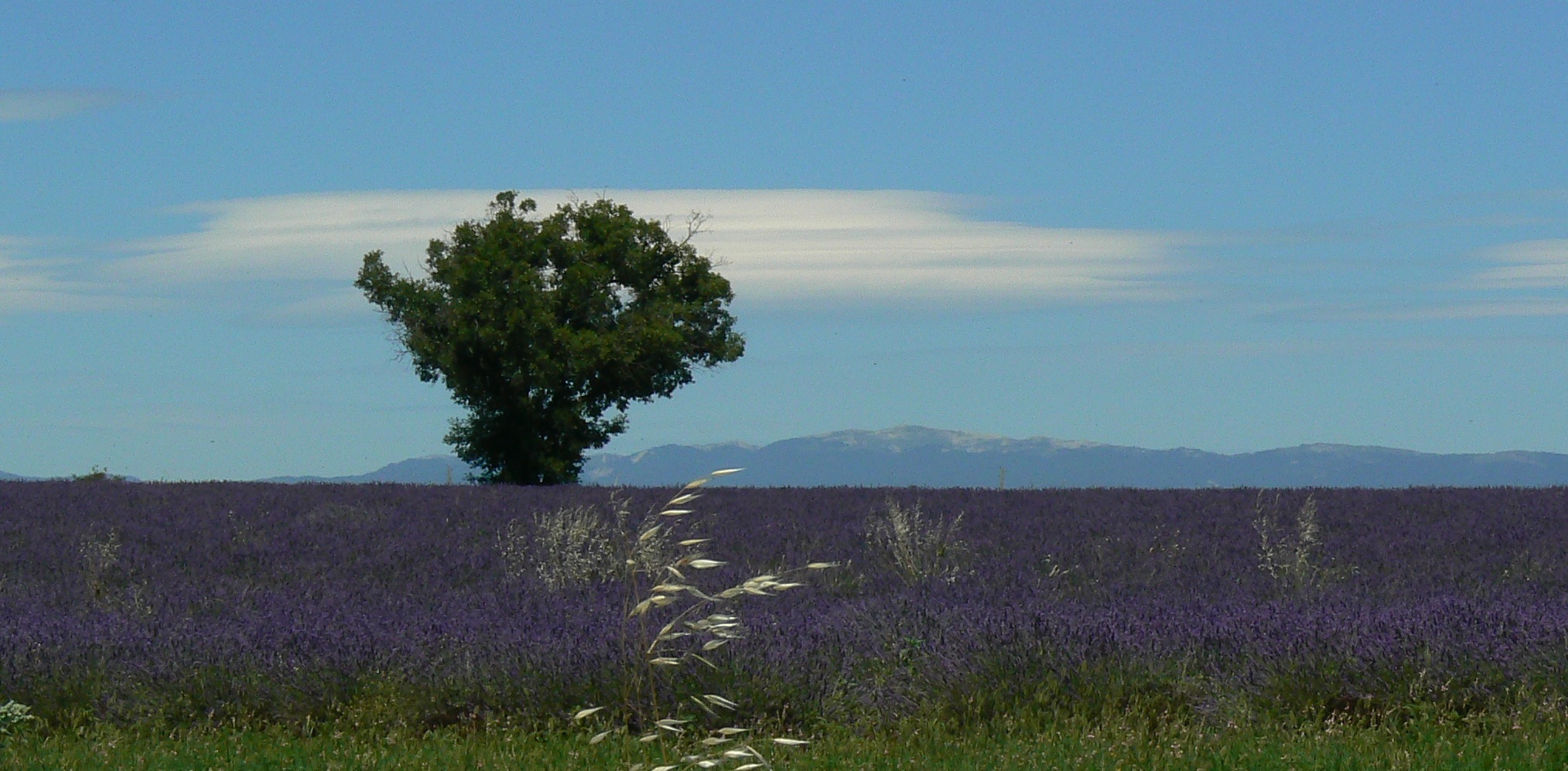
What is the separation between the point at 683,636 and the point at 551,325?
2253cm

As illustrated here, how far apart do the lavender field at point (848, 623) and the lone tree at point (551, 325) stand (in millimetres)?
14020

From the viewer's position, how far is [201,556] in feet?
45.5

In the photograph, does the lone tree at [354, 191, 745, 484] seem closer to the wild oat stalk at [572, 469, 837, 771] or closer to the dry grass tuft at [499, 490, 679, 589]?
the dry grass tuft at [499, 490, 679, 589]

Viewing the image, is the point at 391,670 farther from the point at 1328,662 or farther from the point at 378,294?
the point at 378,294

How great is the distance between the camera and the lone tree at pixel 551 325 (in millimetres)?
28953

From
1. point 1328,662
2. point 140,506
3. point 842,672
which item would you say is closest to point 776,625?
point 842,672

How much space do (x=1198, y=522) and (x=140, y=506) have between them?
12.2 metres

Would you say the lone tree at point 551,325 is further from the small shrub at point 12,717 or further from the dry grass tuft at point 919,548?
the small shrub at point 12,717

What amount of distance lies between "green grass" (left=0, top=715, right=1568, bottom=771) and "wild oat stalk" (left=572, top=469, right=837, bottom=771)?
230 millimetres

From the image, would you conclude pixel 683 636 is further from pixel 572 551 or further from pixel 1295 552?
pixel 1295 552

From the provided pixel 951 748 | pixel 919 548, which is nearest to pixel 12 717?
pixel 951 748

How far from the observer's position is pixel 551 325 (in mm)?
28703

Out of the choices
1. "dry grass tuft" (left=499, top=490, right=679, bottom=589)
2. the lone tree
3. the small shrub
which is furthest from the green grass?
the lone tree

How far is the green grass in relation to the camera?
5.59 metres
